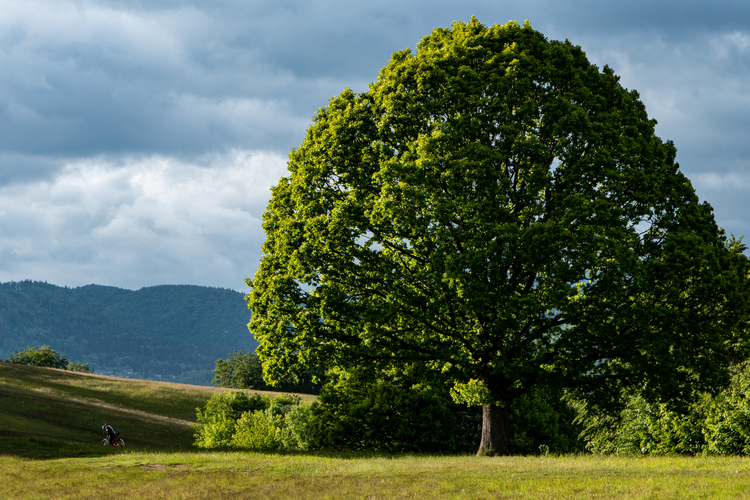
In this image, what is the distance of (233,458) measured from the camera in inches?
899

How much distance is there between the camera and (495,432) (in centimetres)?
2481

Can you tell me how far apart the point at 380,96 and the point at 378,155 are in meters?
2.62

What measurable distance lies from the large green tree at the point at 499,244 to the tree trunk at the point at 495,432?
7 cm

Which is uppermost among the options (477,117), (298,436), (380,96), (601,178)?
(380,96)

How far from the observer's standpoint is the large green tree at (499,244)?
20844 mm

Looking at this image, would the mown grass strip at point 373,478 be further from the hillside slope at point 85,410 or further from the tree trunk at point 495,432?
the hillside slope at point 85,410

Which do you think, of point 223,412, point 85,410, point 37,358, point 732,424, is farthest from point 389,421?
point 37,358

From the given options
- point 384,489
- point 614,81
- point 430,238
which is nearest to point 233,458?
point 384,489

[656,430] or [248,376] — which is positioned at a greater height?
[656,430]

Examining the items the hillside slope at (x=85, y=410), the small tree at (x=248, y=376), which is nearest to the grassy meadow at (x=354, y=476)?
the hillside slope at (x=85, y=410)

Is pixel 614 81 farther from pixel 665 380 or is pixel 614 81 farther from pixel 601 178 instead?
pixel 665 380

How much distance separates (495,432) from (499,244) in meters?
8.99

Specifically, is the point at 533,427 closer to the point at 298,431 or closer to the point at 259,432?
the point at 298,431

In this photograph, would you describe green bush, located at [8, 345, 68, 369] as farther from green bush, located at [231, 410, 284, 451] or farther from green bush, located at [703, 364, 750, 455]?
green bush, located at [703, 364, 750, 455]
